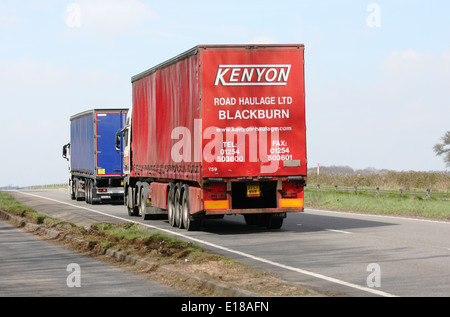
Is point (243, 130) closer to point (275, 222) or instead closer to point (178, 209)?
point (275, 222)

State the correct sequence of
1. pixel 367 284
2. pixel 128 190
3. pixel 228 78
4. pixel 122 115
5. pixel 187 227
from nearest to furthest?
pixel 367 284
pixel 228 78
pixel 187 227
pixel 128 190
pixel 122 115

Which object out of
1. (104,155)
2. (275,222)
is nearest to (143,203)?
(275,222)

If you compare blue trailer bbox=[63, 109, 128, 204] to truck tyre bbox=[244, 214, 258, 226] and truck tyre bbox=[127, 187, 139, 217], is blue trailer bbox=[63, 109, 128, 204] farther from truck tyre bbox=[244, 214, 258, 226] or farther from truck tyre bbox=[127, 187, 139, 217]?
truck tyre bbox=[244, 214, 258, 226]

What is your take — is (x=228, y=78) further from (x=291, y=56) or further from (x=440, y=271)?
(x=440, y=271)

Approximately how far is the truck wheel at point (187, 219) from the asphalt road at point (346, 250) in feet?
0.88

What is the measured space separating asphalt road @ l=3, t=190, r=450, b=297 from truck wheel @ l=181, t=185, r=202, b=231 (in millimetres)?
267

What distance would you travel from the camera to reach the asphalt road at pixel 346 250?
10969 millimetres

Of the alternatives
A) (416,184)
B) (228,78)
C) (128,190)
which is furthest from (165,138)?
(416,184)

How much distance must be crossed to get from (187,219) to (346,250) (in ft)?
20.7

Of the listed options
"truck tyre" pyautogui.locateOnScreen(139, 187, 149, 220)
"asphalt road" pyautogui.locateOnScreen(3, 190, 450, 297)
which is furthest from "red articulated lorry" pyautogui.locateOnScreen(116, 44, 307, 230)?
"truck tyre" pyautogui.locateOnScreen(139, 187, 149, 220)

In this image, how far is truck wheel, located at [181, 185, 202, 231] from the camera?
20.5 metres
